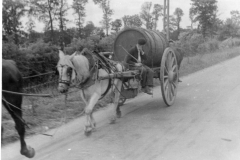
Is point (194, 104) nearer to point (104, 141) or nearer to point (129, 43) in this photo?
point (129, 43)

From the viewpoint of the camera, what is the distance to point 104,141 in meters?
4.22

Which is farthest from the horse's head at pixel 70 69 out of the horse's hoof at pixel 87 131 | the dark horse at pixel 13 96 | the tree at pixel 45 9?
the tree at pixel 45 9

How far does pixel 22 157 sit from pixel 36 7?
3.65 meters

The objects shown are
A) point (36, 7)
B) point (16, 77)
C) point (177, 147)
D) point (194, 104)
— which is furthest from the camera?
point (194, 104)

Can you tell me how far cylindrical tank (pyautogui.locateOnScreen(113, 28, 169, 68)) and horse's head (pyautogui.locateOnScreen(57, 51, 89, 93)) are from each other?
2.17 m

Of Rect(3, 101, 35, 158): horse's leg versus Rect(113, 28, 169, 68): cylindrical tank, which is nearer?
Rect(3, 101, 35, 158): horse's leg

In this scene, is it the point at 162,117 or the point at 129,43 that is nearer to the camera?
the point at 162,117

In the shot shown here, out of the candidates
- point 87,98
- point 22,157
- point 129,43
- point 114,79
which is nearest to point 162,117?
point 114,79

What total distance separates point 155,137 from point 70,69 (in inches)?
67.8

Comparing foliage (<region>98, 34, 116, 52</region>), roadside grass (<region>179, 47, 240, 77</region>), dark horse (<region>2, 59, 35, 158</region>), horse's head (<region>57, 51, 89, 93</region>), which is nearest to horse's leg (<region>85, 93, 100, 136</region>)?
horse's head (<region>57, 51, 89, 93</region>)

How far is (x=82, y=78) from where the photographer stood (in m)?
4.34

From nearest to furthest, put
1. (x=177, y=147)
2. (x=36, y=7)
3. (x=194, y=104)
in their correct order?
(x=177, y=147) < (x=36, y=7) < (x=194, y=104)

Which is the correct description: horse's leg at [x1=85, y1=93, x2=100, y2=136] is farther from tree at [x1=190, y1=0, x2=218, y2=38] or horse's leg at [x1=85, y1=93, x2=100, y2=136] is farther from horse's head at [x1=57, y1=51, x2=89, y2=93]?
tree at [x1=190, y1=0, x2=218, y2=38]

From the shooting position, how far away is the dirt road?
362 centimetres
